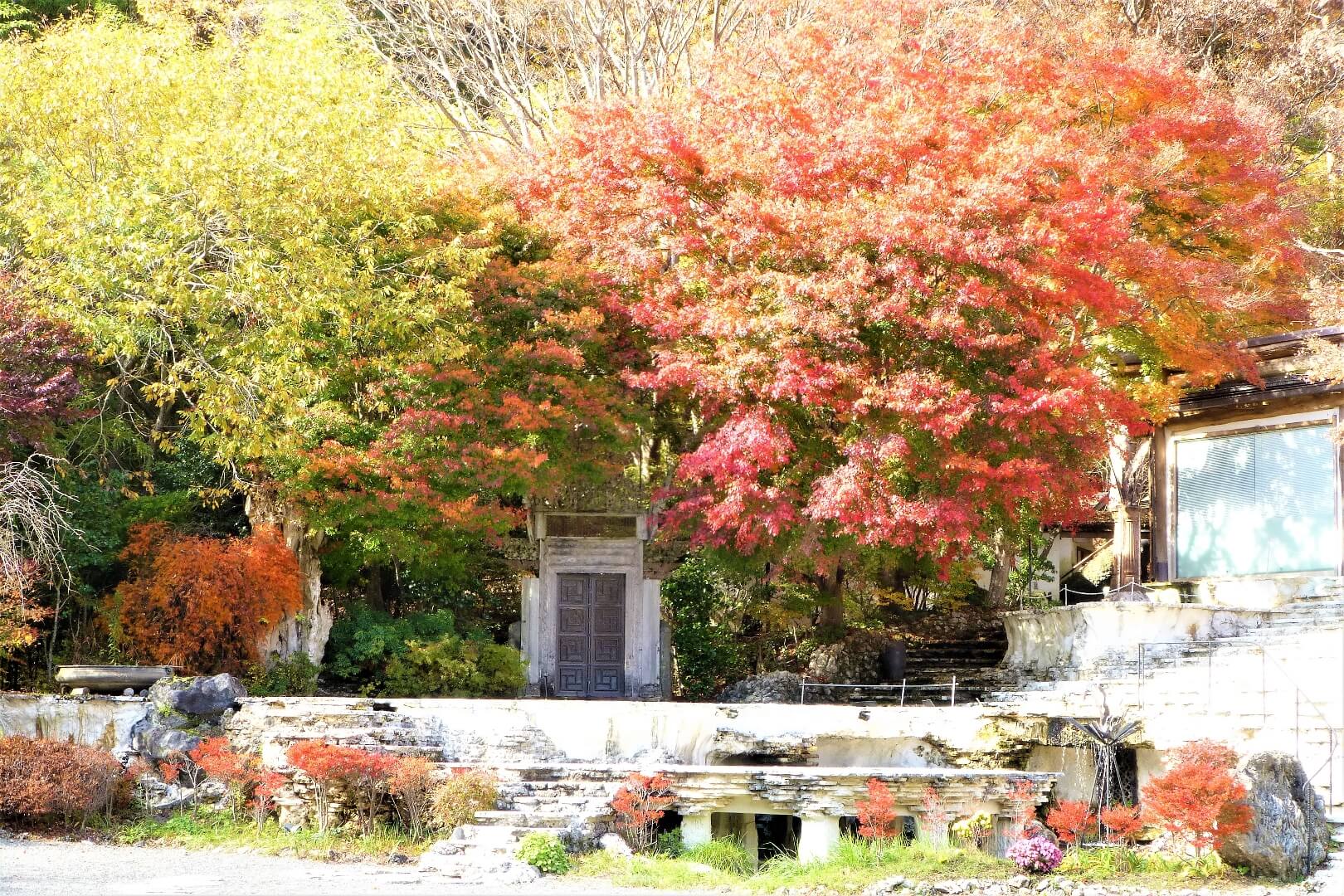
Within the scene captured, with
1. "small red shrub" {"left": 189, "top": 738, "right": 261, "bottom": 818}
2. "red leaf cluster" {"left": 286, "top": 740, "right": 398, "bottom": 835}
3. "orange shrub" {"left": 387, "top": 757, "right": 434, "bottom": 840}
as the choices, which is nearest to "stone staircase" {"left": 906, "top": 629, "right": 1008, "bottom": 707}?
"orange shrub" {"left": 387, "top": 757, "right": 434, "bottom": 840}

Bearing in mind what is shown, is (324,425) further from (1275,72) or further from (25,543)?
(1275,72)

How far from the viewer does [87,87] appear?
18.5 meters

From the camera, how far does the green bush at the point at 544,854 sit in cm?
1220

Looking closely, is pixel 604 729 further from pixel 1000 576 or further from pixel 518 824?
pixel 1000 576

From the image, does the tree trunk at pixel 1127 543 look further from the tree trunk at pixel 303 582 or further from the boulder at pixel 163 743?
the boulder at pixel 163 743

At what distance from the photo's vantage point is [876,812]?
42.3 ft

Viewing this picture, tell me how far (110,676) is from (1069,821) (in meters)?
10.7

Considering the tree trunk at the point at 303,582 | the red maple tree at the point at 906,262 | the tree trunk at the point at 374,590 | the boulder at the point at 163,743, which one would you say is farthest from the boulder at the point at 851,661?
the boulder at the point at 163,743

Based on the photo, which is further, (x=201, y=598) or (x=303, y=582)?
(x=303, y=582)

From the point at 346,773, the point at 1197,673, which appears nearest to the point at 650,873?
the point at 346,773

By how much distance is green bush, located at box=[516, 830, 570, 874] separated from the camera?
40.0 ft

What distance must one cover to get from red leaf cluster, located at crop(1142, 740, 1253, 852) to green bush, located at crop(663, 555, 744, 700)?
9.95 meters

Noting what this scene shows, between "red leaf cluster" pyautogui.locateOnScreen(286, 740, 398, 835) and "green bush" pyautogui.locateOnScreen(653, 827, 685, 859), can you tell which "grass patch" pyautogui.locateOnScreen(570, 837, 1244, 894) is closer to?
"green bush" pyautogui.locateOnScreen(653, 827, 685, 859)

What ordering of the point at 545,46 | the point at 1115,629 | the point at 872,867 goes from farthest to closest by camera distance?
1. the point at 545,46
2. the point at 1115,629
3. the point at 872,867
